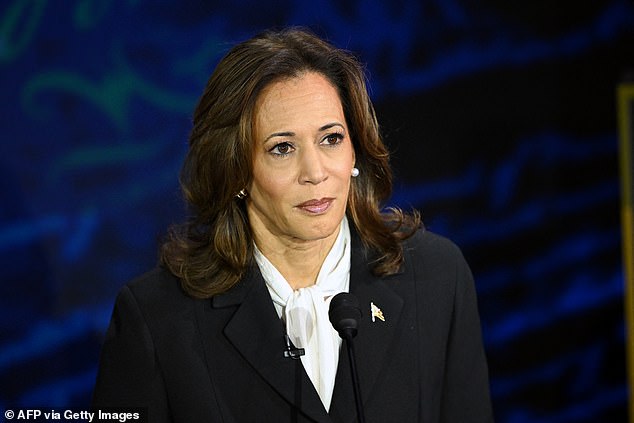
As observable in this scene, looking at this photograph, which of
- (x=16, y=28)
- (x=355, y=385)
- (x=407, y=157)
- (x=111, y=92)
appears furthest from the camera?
(x=407, y=157)

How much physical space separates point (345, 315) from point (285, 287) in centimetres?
39

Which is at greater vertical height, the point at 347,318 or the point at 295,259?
the point at 295,259

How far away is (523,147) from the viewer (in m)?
3.79

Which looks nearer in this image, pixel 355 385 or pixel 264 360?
pixel 355 385

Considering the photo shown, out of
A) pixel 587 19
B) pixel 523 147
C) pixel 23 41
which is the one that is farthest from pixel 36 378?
pixel 587 19

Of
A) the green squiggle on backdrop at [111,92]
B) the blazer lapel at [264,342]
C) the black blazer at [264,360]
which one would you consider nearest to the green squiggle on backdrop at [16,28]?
the green squiggle on backdrop at [111,92]

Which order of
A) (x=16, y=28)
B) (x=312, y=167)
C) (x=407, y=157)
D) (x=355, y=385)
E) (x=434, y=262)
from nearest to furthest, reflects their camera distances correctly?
(x=355, y=385)
(x=312, y=167)
(x=434, y=262)
(x=16, y=28)
(x=407, y=157)

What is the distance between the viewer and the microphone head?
1704 millimetres

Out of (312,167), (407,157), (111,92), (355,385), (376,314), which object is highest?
(111,92)

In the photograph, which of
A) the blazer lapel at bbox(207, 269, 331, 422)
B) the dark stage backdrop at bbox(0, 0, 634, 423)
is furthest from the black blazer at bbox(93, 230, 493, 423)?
the dark stage backdrop at bbox(0, 0, 634, 423)

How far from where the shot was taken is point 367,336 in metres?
2.06

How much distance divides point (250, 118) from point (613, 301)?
253 cm

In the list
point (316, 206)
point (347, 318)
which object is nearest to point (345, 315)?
point (347, 318)

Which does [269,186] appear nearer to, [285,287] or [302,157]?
[302,157]
